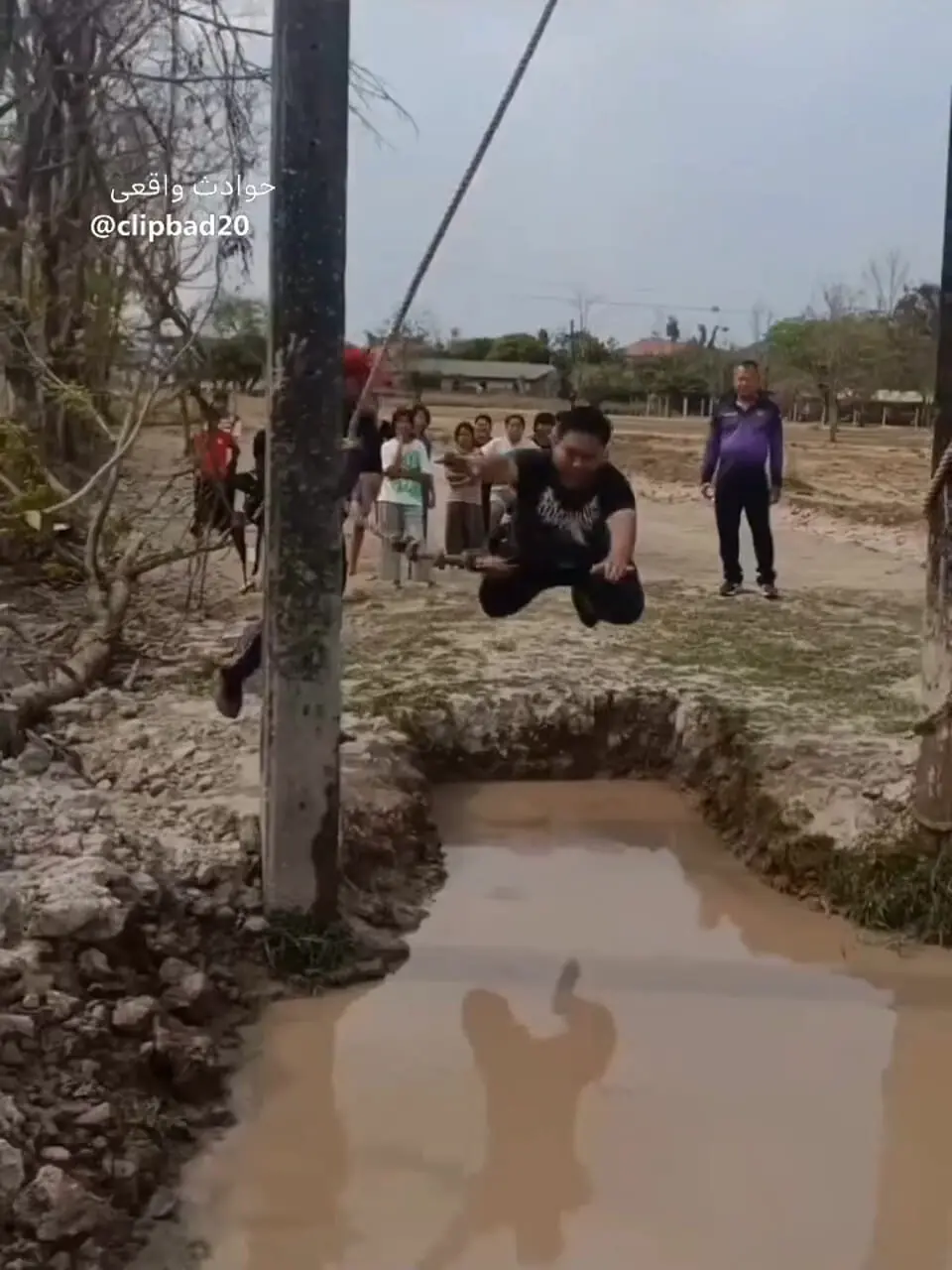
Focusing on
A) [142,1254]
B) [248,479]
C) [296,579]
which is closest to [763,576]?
[248,479]

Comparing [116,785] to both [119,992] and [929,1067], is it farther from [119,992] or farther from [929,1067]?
[929,1067]

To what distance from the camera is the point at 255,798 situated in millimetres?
4746

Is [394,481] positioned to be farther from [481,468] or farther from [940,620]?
[940,620]

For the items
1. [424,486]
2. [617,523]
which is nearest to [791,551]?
[424,486]

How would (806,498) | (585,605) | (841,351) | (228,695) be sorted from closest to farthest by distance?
(585,605) → (228,695) → (841,351) → (806,498)

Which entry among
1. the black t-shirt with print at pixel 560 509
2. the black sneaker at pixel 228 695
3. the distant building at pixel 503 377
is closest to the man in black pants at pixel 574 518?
the black t-shirt with print at pixel 560 509

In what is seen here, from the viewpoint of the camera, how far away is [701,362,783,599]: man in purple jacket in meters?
5.58

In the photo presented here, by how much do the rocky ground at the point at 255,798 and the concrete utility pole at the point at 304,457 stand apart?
1.01 feet

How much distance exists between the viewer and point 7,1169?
8.81 feet

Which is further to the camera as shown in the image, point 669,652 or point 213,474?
point 669,652

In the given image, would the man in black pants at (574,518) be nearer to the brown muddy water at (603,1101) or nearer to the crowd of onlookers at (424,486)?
the crowd of onlookers at (424,486)

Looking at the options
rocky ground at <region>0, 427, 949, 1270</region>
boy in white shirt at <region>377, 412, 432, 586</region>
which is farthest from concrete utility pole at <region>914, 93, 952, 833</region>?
boy in white shirt at <region>377, 412, 432, 586</region>

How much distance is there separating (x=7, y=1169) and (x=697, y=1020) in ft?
6.55

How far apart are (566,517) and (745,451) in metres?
2.02
